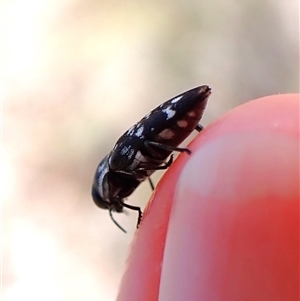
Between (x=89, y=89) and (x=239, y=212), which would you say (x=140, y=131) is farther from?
(x=89, y=89)

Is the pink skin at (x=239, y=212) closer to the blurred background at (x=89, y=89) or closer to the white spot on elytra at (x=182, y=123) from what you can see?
the white spot on elytra at (x=182, y=123)

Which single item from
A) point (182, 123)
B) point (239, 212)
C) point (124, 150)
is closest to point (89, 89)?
point (124, 150)

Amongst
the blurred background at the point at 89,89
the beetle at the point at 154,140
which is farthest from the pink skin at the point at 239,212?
the blurred background at the point at 89,89

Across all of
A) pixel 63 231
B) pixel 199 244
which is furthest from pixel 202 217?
pixel 63 231

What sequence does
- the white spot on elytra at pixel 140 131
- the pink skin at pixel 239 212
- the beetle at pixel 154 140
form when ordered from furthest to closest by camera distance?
1. the white spot on elytra at pixel 140 131
2. the beetle at pixel 154 140
3. the pink skin at pixel 239 212

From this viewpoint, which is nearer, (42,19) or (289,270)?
(289,270)

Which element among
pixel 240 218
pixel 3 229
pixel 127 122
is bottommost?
pixel 3 229

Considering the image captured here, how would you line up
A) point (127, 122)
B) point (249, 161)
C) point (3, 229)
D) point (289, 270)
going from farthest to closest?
point (127, 122) < point (3, 229) < point (249, 161) < point (289, 270)

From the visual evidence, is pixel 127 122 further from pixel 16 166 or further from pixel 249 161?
pixel 249 161
